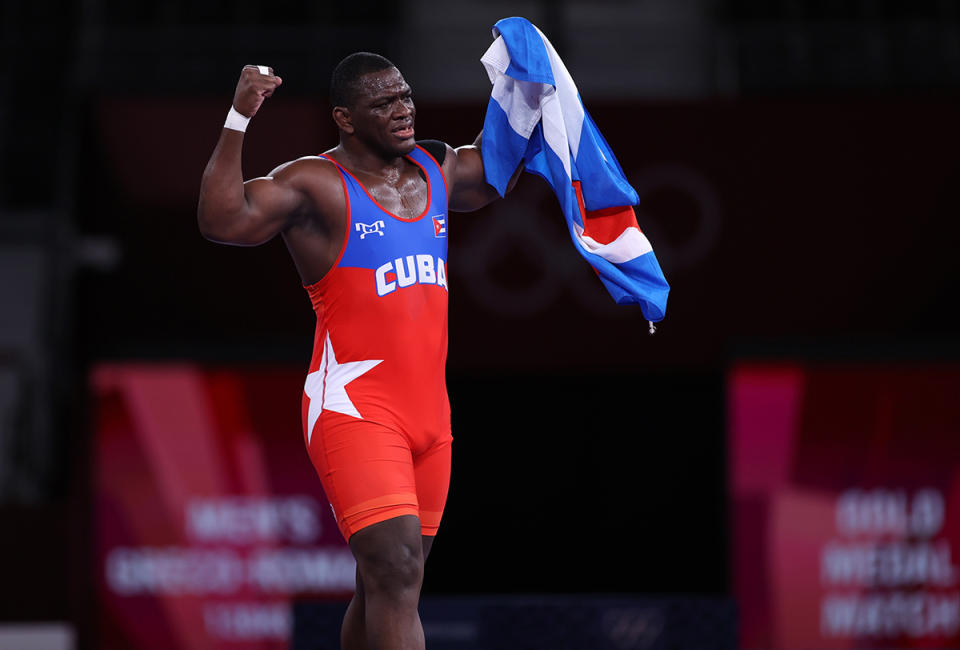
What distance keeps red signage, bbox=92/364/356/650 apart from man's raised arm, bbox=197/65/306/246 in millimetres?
3998

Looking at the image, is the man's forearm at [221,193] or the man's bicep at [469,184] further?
the man's bicep at [469,184]

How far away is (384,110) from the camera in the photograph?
3.45 metres

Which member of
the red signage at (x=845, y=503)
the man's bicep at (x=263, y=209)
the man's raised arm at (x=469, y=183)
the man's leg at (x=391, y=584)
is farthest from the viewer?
the red signage at (x=845, y=503)

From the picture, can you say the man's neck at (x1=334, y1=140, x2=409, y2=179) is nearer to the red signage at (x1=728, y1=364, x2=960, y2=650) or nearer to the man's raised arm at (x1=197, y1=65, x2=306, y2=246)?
the man's raised arm at (x1=197, y1=65, x2=306, y2=246)

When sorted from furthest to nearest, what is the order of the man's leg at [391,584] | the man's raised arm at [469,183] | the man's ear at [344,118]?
the man's raised arm at [469,183], the man's ear at [344,118], the man's leg at [391,584]

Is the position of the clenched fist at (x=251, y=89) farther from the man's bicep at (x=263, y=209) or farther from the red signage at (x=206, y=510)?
the red signage at (x=206, y=510)

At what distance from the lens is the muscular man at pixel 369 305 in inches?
126

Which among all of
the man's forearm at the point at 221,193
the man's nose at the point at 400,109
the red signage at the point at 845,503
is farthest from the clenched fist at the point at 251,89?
the red signage at the point at 845,503

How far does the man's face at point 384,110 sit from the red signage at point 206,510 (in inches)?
155

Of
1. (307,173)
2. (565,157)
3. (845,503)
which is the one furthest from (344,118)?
(845,503)

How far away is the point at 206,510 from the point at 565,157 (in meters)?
4.02

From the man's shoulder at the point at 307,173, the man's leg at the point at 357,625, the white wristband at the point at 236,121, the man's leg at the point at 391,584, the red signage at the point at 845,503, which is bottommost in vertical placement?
the red signage at the point at 845,503

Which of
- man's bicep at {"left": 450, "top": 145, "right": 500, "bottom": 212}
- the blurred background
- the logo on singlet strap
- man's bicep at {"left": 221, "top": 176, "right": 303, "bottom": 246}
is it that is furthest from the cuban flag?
the blurred background

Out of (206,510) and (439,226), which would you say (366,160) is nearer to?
(439,226)
